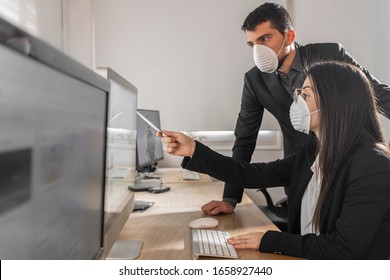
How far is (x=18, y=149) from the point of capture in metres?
0.31

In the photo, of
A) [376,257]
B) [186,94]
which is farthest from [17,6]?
[376,257]

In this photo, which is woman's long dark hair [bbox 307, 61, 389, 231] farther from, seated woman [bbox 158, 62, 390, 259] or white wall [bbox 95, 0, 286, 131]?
white wall [bbox 95, 0, 286, 131]

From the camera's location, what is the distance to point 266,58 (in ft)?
5.16

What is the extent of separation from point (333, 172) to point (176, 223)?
52 cm

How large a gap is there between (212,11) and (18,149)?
2.59 metres

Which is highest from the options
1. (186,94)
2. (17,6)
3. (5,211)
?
(17,6)

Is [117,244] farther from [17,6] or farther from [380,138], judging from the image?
[17,6]

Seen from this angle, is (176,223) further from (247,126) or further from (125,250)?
(247,126)

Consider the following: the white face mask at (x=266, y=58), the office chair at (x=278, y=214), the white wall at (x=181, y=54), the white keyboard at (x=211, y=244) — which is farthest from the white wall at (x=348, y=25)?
the white keyboard at (x=211, y=244)

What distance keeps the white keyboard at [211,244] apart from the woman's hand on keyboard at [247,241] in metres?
0.02

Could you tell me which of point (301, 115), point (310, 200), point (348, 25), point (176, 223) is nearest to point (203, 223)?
point (176, 223)

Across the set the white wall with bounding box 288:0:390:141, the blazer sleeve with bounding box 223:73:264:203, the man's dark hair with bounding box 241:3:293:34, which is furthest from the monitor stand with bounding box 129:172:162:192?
the white wall with bounding box 288:0:390:141

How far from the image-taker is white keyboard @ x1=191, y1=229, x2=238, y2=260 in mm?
814

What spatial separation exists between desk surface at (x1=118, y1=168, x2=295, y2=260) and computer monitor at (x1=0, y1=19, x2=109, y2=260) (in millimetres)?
376
